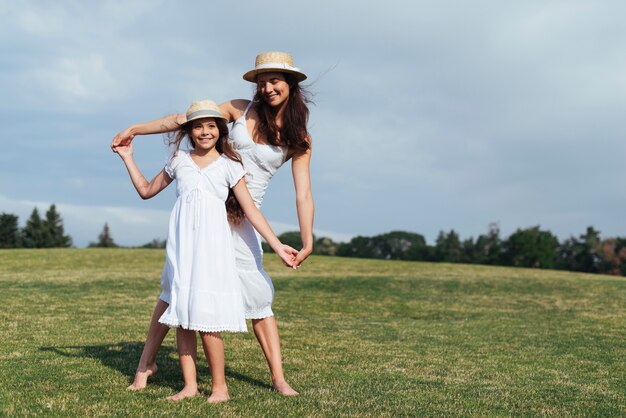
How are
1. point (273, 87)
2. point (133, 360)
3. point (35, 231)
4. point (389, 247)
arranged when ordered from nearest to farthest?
1. point (273, 87)
2. point (133, 360)
3. point (35, 231)
4. point (389, 247)

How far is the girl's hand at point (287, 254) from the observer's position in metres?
5.32

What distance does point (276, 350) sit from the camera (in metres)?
5.63

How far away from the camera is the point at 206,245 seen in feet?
16.8

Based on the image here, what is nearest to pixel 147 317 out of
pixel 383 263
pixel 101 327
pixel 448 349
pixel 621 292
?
pixel 101 327

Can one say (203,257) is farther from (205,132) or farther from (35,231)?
(35,231)

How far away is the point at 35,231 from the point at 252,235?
93555 millimetres

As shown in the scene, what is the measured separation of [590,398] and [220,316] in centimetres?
338

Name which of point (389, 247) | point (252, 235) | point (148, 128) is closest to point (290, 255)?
point (252, 235)

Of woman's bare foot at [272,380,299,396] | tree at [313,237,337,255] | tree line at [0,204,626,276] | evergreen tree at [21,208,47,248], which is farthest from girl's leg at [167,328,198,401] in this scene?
evergreen tree at [21,208,47,248]

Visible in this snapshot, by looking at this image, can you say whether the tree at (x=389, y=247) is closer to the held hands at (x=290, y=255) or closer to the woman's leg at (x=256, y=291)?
the woman's leg at (x=256, y=291)

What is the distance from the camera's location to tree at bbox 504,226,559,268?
8719 cm

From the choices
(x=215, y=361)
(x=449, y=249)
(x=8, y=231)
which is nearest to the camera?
(x=215, y=361)

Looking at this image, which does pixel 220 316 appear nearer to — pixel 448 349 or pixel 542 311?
pixel 448 349

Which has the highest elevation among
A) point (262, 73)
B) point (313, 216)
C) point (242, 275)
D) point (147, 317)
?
point (262, 73)
